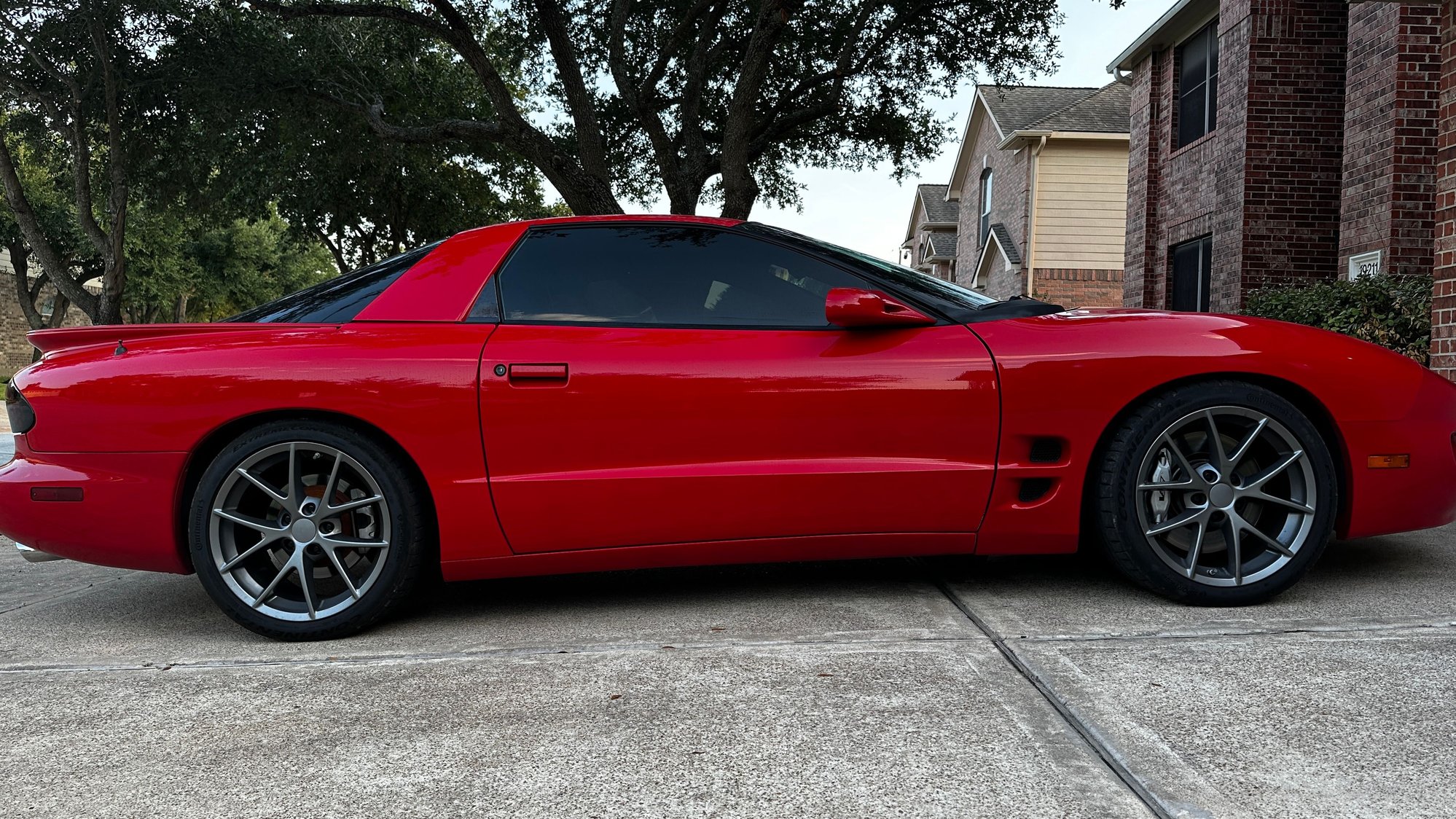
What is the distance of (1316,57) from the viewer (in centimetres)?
1159

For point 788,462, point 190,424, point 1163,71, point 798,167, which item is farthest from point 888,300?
point 798,167

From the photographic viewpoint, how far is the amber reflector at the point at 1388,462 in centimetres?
331

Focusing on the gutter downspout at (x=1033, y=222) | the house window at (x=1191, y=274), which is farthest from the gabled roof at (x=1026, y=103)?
the house window at (x=1191, y=274)

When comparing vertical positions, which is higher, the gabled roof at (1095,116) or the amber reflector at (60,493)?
the gabled roof at (1095,116)

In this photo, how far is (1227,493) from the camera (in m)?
3.24

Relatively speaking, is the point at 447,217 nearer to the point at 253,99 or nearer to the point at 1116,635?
the point at 253,99

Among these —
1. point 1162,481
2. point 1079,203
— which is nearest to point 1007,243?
point 1079,203

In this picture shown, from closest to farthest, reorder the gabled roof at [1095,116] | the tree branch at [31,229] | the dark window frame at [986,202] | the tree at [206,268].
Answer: the tree branch at [31,229]
the gabled roof at [1095,116]
the dark window frame at [986,202]
the tree at [206,268]

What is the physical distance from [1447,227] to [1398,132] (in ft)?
15.8

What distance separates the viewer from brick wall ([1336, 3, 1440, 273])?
943cm

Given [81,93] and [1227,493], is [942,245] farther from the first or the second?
[1227,493]

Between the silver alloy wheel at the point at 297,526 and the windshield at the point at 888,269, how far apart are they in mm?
1619

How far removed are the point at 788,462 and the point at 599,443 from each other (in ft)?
2.02

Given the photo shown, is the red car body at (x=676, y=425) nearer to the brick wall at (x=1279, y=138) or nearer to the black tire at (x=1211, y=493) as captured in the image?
the black tire at (x=1211, y=493)
